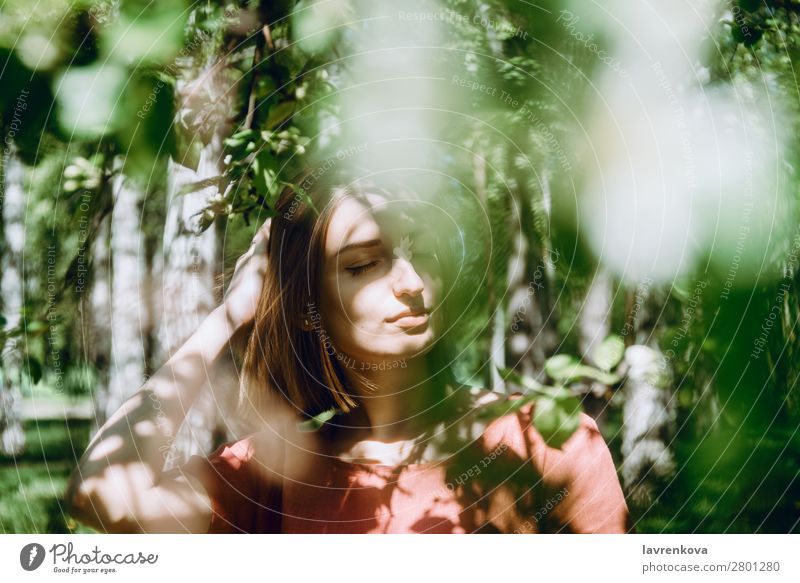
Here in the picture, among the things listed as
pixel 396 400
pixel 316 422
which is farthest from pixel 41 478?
pixel 396 400

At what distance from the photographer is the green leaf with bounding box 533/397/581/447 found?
94 cm

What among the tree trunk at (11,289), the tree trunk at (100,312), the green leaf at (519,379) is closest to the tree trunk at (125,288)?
the tree trunk at (100,312)

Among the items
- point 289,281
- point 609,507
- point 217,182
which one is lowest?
point 609,507

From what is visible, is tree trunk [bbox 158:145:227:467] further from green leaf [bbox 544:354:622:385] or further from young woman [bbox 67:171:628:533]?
green leaf [bbox 544:354:622:385]

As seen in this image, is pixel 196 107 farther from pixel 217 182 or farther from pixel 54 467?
pixel 54 467

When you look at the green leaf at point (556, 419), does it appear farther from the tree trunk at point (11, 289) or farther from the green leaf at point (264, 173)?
the tree trunk at point (11, 289)

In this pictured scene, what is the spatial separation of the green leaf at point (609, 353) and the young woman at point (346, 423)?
8cm

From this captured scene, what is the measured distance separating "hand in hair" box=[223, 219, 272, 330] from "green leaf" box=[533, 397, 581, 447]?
369 millimetres

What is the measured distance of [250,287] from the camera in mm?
984

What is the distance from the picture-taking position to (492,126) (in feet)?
3.35

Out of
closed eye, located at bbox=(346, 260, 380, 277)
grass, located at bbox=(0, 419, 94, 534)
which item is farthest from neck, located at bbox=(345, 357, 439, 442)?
grass, located at bbox=(0, 419, 94, 534)

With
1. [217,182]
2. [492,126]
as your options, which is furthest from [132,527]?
[492,126]

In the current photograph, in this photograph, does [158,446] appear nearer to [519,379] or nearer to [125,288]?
[125,288]

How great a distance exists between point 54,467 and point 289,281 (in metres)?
0.37
